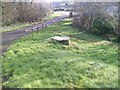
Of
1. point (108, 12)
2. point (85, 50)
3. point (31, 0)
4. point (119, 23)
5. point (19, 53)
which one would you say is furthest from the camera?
point (31, 0)

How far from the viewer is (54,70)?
540 inches

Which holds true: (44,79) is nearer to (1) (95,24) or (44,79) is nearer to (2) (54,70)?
(2) (54,70)

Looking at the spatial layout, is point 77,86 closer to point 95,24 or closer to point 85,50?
point 85,50

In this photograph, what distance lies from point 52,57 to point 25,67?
8.29 ft

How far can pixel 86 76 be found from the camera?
1315 cm

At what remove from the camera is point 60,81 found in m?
12.3

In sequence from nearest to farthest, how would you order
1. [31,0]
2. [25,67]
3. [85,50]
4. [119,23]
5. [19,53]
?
[25,67] < [19,53] < [85,50] < [119,23] < [31,0]

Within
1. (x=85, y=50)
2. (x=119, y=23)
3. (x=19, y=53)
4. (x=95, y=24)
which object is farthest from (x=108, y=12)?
(x=19, y=53)

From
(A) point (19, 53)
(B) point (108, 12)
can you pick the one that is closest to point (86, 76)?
(A) point (19, 53)

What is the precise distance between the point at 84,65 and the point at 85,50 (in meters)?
5.78

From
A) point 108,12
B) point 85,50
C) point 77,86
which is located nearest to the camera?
point 77,86

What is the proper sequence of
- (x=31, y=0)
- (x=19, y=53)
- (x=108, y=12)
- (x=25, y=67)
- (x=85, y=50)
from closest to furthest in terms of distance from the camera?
(x=25, y=67), (x=19, y=53), (x=85, y=50), (x=108, y=12), (x=31, y=0)

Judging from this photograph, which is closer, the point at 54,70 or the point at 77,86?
the point at 77,86

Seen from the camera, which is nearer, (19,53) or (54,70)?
(54,70)
